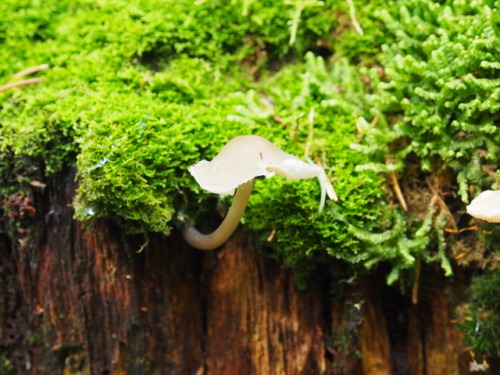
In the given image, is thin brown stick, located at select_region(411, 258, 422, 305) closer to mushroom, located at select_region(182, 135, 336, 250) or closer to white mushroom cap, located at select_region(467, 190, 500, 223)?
white mushroom cap, located at select_region(467, 190, 500, 223)

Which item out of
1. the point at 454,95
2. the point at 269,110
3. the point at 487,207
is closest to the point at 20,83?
the point at 269,110

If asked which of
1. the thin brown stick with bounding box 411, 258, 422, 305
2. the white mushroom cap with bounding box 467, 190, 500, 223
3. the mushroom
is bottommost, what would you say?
the thin brown stick with bounding box 411, 258, 422, 305

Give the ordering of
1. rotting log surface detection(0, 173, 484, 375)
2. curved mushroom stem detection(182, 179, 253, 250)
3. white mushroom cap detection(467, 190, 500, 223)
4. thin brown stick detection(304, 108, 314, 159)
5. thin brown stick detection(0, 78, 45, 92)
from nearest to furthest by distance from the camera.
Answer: white mushroom cap detection(467, 190, 500, 223)
curved mushroom stem detection(182, 179, 253, 250)
thin brown stick detection(304, 108, 314, 159)
rotting log surface detection(0, 173, 484, 375)
thin brown stick detection(0, 78, 45, 92)

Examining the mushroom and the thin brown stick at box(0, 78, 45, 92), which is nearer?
the mushroom

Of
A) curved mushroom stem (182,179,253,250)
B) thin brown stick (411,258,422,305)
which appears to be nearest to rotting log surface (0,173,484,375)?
thin brown stick (411,258,422,305)

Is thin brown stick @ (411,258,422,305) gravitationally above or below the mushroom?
below

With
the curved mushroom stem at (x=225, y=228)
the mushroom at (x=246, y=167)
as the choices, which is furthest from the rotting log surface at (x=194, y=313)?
the mushroom at (x=246, y=167)

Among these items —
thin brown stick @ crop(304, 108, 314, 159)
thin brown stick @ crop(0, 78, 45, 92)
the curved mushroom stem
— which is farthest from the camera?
thin brown stick @ crop(0, 78, 45, 92)
